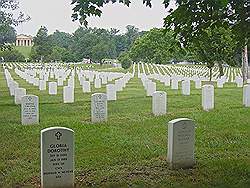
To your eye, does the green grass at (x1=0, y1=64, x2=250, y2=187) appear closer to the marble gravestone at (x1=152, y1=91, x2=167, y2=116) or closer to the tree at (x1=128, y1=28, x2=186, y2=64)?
the marble gravestone at (x1=152, y1=91, x2=167, y2=116)

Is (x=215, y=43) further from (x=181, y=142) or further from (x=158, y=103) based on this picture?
(x=181, y=142)

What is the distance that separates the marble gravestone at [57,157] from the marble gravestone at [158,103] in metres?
7.81

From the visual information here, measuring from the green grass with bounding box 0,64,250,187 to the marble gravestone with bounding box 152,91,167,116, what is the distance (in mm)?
282

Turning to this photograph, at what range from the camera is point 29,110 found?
40.9ft

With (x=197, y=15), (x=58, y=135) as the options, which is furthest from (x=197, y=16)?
(x=58, y=135)

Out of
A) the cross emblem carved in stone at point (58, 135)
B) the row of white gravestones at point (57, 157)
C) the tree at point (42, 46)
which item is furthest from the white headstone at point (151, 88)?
the tree at point (42, 46)

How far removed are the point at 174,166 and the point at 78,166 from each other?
1768 millimetres

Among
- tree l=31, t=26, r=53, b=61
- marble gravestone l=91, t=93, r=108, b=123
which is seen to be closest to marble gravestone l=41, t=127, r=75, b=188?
marble gravestone l=91, t=93, r=108, b=123

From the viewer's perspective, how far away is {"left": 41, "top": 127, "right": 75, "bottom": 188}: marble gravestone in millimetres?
6594

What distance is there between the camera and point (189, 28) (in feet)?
27.3

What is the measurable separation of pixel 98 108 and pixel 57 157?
635cm

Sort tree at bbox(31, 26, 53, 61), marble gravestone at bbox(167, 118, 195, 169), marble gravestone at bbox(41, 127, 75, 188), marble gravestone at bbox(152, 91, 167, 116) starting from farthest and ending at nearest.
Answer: tree at bbox(31, 26, 53, 61), marble gravestone at bbox(152, 91, 167, 116), marble gravestone at bbox(167, 118, 195, 169), marble gravestone at bbox(41, 127, 75, 188)

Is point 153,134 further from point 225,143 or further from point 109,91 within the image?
point 109,91

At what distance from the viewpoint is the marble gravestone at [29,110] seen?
1241 cm
